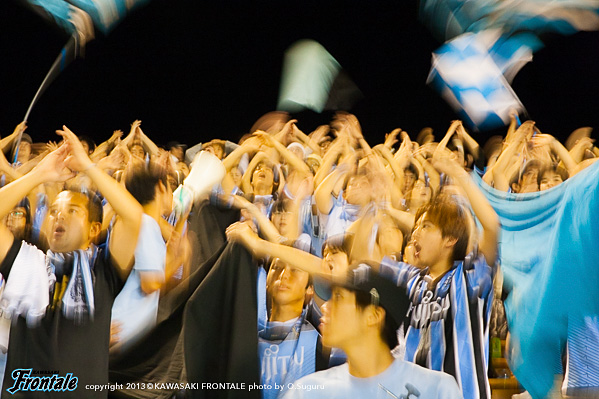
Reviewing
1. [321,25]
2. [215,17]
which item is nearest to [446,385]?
[321,25]

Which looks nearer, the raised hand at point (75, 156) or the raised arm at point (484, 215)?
the raised hand at point (75, 156)

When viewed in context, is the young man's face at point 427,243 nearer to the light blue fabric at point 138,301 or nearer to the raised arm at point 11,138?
the light blue fabric at point 138,301

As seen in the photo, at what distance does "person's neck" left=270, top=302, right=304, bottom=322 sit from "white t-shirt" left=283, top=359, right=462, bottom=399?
307 mm

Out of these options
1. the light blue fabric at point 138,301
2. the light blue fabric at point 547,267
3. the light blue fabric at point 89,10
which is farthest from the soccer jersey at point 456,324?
the light blue fabric at point 89,10

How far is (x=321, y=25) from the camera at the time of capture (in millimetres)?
3480

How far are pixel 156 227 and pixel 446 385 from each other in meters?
1.54

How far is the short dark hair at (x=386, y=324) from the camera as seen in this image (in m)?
2.97

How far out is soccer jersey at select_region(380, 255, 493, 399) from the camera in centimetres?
297

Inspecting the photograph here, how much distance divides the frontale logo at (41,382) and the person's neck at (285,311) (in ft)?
3.05

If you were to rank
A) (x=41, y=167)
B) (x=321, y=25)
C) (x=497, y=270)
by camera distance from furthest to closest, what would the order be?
1. (x=321, y=25)
2. (x=497, y=270)
3. (x=41, y=167)

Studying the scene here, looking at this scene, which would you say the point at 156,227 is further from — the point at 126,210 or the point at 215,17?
the point at 215,17

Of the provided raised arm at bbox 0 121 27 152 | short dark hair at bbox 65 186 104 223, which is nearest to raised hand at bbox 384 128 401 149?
short dark hair at bbox 65 186 104 223

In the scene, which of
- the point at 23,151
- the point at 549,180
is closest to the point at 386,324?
the point at 549,180

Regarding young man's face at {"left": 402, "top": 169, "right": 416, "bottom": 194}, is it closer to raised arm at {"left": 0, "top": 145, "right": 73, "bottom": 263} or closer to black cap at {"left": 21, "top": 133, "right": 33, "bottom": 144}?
raised arm at {"left": 0, "top": 145, "right": 73, "bottom": 263}
